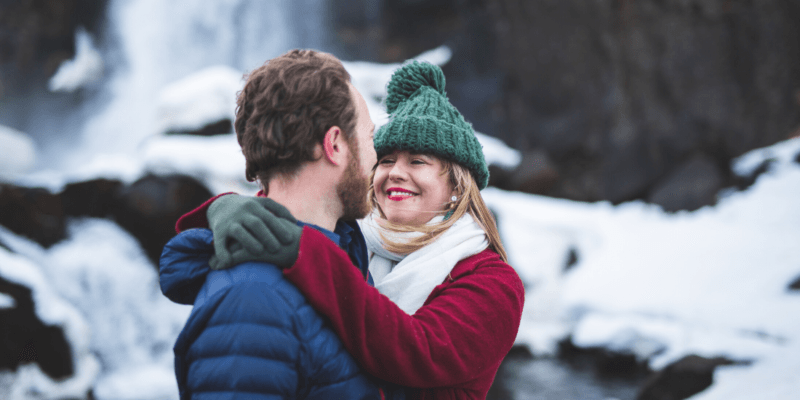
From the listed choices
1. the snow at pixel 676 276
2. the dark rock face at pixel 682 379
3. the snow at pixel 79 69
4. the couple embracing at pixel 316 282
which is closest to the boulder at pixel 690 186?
the snow at pixel 676 276

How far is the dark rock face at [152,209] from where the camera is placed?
7754mm

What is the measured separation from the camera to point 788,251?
7012 mm

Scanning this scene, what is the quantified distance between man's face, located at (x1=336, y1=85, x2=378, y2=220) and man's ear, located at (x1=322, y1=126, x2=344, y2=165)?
0.10 ft

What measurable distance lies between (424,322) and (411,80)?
3.34 ft

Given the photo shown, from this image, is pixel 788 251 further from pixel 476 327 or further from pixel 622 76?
pixel 476 327

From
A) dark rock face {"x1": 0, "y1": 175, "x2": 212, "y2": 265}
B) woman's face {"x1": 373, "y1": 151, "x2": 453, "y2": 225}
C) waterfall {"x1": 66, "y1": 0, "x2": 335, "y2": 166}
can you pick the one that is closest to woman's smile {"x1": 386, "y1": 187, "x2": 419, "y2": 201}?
woman's face {"x1": 373, "y1": 151, "x2": 453, "y2": 225}

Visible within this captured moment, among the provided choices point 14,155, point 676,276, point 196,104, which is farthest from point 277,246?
point 14,155

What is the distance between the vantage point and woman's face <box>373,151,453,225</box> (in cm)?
184

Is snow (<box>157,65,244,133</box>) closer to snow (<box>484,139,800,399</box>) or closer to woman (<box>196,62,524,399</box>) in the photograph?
snow (<box>484,139,800,399</box>)

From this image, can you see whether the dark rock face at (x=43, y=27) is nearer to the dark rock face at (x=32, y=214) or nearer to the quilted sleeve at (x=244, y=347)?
the dark rock face at (x=32, y=214)

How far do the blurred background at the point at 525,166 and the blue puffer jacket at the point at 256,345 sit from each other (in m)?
1.47

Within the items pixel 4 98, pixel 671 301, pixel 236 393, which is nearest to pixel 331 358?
pixel 236 393

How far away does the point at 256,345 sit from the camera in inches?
42.6

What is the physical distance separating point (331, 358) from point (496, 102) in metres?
12.9
